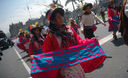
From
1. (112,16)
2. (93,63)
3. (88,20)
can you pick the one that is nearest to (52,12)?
(93,63)

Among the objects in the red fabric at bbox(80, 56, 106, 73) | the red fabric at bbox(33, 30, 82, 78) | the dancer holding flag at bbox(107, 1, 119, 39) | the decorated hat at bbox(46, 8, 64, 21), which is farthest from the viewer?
the dancer holding flag at bbox(107, 1, 119, 39)

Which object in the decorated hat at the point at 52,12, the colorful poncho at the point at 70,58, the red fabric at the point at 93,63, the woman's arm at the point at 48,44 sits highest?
the decorated hat at the point at 52,12

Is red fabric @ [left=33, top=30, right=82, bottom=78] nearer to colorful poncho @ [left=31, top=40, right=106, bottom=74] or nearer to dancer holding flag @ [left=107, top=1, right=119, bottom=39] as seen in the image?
colorful poncho @ [left=31, top=40, right=106, bottom=74]

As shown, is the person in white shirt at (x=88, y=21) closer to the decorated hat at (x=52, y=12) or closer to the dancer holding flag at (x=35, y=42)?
the dancer holding flag at (x=35, y=42)

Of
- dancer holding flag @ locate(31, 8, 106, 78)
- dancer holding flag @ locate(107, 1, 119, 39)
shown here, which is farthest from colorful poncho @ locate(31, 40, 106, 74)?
dancer holding flag @ locate(107, 1, 119, 39)

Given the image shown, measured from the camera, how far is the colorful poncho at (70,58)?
217cm

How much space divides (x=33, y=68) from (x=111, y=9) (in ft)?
18.7

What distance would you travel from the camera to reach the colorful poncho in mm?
2172

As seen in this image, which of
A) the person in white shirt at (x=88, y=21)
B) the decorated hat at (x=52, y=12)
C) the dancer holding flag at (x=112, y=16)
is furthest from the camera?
the dancer holding flag at (x=112, y=16)

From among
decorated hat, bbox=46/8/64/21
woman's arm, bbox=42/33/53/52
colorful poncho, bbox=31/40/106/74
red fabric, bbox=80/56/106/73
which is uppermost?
decorated hat, bbox=46/8/64/21

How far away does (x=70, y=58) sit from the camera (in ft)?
7.50

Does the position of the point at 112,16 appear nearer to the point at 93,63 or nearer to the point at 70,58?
the point at 93,63

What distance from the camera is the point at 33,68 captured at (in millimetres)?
2137

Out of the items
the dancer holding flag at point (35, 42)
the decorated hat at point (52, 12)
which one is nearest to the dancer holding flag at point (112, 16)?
the dancer holding flag at point (35, 42)
